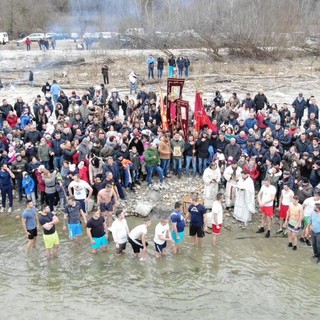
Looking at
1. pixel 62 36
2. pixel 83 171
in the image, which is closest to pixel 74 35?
pixel 62 36

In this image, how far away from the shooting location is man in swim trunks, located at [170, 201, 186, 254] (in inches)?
471

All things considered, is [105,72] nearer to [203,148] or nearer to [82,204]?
[203,148]

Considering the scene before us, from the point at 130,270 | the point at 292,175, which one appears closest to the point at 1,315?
the point at 130,270

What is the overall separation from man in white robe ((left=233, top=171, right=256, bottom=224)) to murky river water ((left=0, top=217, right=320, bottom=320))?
0.84 metres

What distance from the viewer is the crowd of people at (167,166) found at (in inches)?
494

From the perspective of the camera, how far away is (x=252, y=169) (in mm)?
14281

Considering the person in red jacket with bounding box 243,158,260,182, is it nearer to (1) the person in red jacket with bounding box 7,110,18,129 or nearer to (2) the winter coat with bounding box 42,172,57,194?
(2) the winter coat with bounding box 42,172,57,194

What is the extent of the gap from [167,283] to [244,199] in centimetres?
369

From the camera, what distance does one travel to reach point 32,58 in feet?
120

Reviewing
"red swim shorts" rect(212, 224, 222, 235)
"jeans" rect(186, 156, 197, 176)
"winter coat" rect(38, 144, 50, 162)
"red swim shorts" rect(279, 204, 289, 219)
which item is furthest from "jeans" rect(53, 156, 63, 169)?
"red swim shorts" rect(279, 204, 289, 219)

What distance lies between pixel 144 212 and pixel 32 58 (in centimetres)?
2549

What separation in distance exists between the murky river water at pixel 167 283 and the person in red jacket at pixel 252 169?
1.96m

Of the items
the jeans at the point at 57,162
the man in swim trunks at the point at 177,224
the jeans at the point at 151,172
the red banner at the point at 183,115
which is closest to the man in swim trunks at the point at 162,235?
the man in swim trunks at the point at 177,224

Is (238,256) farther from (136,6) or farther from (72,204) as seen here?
(136,6)
